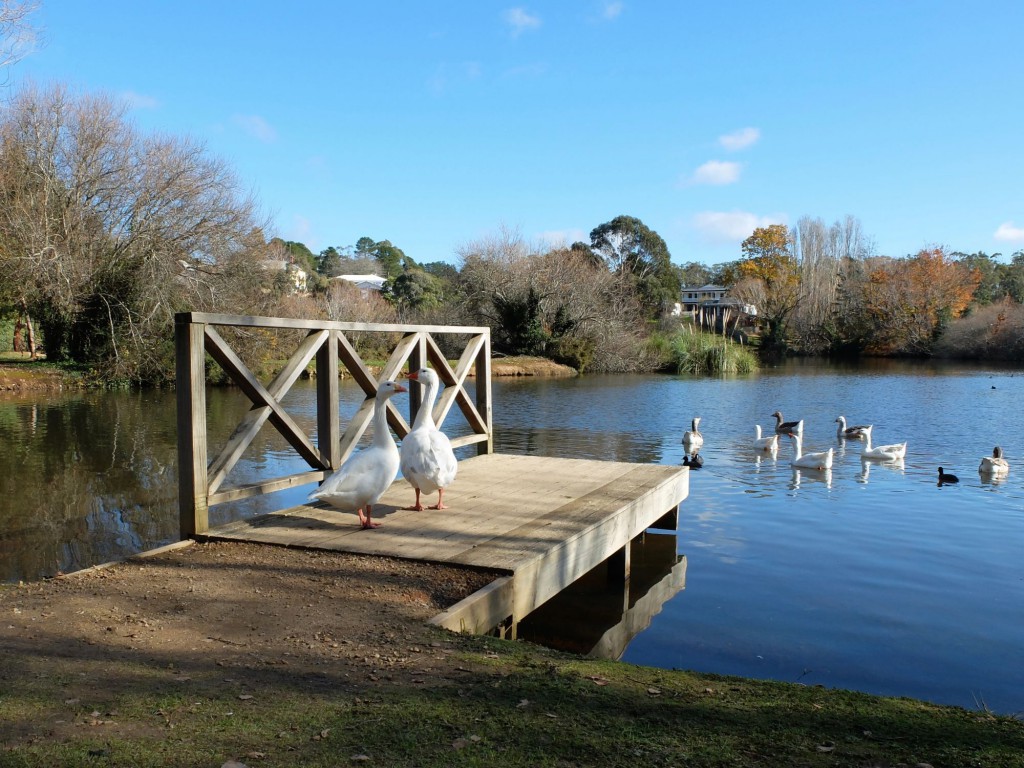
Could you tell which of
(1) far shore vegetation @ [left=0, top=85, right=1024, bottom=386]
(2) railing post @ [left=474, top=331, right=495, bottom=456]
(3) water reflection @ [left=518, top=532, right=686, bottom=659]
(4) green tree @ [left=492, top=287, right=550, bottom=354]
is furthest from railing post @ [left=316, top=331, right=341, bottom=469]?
(4) green tree @ [left=492, top=287, right=550, bottom=354]

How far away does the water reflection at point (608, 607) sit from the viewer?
679 cm

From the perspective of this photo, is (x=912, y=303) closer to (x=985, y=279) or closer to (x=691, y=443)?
(x=985, y=279)

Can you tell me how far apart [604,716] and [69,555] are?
25.4 feet

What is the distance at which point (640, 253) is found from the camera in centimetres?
6800

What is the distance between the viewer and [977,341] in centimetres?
5669

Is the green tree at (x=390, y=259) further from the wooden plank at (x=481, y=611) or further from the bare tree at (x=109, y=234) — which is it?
the wooden plank at (x=481, y=611)

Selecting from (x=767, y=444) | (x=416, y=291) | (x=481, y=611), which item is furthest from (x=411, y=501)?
(x=416, y=291)

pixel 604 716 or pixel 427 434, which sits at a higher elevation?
pixel 427 434

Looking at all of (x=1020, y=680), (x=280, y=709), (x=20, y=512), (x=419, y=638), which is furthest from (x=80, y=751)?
(x=20, y=512)

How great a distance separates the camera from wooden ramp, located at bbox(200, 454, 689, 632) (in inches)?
224

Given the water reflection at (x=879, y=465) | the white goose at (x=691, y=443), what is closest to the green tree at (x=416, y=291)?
the white goose at (x=691, y=443)

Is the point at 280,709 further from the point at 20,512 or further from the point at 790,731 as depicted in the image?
the point at 20,512

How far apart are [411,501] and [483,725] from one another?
465cm

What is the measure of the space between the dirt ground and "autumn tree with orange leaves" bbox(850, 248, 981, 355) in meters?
63.9
